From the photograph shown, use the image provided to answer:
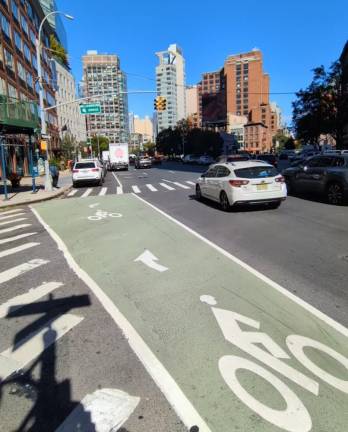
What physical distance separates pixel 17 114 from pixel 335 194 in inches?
622

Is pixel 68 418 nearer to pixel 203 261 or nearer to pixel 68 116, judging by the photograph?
pixel 203 261

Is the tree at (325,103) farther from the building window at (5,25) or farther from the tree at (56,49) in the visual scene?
the tree at (56,49)

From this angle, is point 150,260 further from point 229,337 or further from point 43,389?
point 43,389

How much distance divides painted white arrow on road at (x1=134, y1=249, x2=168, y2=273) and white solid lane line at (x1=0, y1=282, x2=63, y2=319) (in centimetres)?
164

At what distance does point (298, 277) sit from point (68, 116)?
80680 mm

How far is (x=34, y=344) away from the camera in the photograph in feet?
13.4

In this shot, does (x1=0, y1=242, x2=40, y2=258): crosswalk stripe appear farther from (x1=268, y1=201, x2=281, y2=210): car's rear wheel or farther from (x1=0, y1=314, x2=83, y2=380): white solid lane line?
(x1=268, y1=201, x2=281, y2=210): car's rear wheel

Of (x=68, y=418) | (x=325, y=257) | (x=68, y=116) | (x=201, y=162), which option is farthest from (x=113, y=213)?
(x=68, y=116)

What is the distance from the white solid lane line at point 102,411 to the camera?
2808mm

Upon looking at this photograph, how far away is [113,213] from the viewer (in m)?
13.5

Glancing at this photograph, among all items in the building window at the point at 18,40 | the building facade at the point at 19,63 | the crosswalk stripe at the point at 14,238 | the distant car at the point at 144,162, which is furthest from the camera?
the distant car at the point at 144,162

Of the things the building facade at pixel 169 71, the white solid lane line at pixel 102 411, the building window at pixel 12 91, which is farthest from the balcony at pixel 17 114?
the building facade at pixel 169 71

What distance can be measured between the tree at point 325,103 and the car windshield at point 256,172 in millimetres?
35474

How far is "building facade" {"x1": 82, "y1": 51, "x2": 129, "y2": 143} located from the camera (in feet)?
281
